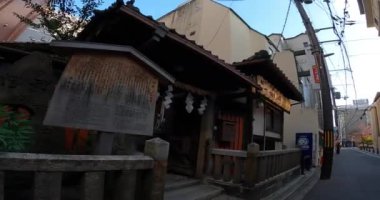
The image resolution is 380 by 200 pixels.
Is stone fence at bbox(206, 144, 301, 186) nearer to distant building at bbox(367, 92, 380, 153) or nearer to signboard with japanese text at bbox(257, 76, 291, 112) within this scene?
signboard with japanese text at bbox(257, 76, 291, 112)

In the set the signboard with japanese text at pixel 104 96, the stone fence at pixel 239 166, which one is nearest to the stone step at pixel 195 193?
the stone fence at pixel 239 166

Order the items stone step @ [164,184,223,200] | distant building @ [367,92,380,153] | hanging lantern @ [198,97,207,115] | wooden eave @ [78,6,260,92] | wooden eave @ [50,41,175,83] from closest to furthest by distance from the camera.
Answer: wooden eave @ [50,41,175,83] < wooden eave @ [78,6,260,92] < stone step @ [164,184,223,200] < hanging lantern @ [198,97,207,115] < distant building @ [367,92,380,153]

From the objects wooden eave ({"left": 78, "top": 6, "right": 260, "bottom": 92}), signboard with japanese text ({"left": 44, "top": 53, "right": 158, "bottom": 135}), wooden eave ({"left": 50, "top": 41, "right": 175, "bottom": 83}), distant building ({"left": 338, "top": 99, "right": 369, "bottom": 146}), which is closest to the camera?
signboard with japanese text ({"left": 44, "top": 53, "right": 158, "bottom": 135})

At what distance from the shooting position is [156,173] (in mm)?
4340

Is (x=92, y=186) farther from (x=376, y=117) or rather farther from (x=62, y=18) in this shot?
(x=376, y=117)

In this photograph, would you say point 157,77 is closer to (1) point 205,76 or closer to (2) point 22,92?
(2) point 22,92

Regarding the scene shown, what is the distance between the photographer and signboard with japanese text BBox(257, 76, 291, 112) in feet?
39.0

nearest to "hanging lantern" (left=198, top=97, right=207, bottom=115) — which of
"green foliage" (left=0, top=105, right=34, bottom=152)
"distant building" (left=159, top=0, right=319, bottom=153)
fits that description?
"green foliage" (left=0, top=105, right=34, bottom=152)

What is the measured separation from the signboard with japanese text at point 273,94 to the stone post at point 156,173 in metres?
7.60

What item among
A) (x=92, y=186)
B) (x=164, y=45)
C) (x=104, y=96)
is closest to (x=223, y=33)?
(x=164, y=45)

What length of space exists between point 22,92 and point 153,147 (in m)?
3.64

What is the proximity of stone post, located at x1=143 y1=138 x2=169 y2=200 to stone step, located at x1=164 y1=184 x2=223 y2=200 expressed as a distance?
9.16ft

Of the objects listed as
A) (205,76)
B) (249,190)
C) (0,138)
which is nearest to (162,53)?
(205,76)

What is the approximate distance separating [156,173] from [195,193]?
3929mm
